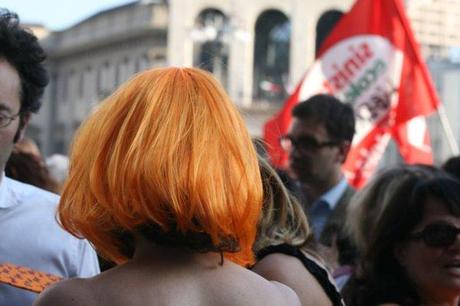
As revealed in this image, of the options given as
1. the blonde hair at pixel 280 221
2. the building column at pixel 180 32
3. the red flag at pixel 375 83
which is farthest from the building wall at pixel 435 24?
the blonde hair at pixel 280 221

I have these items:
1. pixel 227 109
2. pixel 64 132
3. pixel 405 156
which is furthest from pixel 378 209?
pixel 64 132

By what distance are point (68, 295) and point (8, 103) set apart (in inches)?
41.4

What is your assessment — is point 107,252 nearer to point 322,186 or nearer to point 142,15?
point 322,186

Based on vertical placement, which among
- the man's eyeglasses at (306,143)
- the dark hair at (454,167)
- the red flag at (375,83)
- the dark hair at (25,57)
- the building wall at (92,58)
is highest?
the dark hair at (25,57)

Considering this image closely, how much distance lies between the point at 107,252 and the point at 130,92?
0.27 metres

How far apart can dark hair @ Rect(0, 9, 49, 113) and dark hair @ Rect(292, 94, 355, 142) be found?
2257mm

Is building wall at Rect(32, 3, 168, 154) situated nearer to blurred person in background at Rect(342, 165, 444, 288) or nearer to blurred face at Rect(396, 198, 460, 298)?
blurred person in background at Rect(342, 165, 444, 288)

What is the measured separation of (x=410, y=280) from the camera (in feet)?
10.2

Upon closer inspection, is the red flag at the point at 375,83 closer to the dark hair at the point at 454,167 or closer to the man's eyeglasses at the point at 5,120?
the dark hair at the point at 454,167

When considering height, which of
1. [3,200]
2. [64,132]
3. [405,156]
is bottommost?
[64,132]

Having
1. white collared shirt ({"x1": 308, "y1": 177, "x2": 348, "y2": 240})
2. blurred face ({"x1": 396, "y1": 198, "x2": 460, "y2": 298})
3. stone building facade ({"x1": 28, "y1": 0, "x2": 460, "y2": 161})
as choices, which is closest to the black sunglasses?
blurred face ({"x1": 396, "y1": 198, "x2": 460, "y2": 298})

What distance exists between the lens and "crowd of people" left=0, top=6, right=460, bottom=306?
1.81 m

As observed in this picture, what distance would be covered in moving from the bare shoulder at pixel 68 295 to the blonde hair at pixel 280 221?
0.89 metres

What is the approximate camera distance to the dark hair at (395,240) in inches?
123
